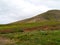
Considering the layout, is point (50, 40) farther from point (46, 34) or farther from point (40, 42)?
point (46, 34)

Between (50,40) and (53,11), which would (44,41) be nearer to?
(50,40)

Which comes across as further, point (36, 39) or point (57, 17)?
point (57, 17)

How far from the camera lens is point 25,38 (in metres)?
31.8

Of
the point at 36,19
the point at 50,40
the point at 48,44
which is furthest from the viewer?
the point at 36,19

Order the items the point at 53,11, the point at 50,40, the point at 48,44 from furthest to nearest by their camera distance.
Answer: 1. the point at 53,11
2. the point at 50,40
3. the point at 48,44

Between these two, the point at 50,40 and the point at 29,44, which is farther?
the point at 50,40

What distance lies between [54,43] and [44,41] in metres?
1.53

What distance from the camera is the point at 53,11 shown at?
121062 millimetres

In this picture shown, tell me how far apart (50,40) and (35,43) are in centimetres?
247

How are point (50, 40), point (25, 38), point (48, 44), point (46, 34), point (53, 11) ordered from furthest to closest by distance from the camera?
point (53, 11)
point (46, 34)
point (25, 38)
point (50, 40)
point (48, 44)

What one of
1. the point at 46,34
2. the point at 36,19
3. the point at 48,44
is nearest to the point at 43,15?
the point at 36,19

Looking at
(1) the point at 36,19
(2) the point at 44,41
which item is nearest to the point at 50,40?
(2) the point at 44,41

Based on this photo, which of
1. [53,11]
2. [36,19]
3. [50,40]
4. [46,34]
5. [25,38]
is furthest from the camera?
[53,11]

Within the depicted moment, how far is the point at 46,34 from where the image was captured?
3431 cm
